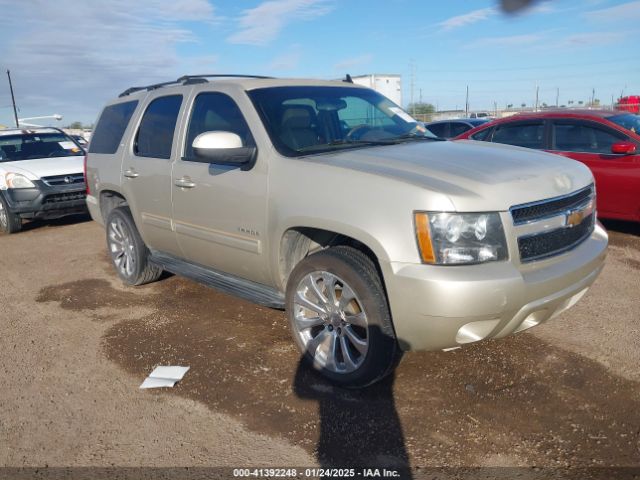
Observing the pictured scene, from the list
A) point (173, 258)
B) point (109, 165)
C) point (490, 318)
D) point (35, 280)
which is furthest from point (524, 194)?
point (35, 280)

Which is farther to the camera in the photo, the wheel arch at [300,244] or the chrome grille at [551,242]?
the wheel arch at [300,244]

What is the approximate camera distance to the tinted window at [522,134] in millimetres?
7377

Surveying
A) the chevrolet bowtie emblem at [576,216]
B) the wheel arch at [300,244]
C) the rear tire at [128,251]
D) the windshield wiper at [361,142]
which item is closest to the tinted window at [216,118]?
the windshield wiper at [361,142]

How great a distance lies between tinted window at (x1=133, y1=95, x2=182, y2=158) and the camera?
4.62m

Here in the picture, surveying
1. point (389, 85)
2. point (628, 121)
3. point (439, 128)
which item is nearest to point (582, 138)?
point (628, 121)

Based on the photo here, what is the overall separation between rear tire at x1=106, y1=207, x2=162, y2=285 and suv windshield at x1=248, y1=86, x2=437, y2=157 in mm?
2081

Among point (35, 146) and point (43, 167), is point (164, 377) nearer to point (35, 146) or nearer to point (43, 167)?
point (43, 167)

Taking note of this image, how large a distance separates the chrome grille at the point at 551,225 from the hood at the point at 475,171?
54 mm

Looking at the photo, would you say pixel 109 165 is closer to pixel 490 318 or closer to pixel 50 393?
pixel 50 393

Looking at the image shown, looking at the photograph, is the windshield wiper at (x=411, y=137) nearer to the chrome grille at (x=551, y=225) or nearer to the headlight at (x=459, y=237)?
the chrome grille at (x=551, y=225)

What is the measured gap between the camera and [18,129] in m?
9.93

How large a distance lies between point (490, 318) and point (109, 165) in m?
4.07

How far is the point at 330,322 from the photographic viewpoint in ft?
11.3

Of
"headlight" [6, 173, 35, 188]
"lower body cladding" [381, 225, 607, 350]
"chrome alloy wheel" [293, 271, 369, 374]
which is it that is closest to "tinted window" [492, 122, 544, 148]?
"lower body cladding" [381, 225, 607, 350]
